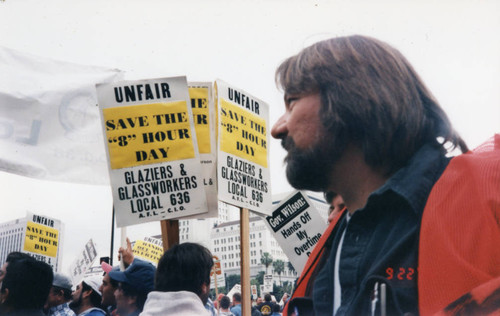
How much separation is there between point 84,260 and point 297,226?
6.16m

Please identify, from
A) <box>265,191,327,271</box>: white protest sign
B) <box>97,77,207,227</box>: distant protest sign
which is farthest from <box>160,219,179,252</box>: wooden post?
<box>265,191,327,271</box>: white protest sign

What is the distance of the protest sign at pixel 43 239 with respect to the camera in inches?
342

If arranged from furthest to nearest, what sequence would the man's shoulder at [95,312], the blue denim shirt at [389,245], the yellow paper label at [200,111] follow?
the man's shoulder at [95,312]
the yellow paper label at [200,111]
the blue denim shirt at [389,245]

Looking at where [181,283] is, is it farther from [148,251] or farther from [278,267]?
[278,267]

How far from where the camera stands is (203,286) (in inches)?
125

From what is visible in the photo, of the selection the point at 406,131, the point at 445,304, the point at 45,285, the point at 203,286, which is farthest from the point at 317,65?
the point at 45,285

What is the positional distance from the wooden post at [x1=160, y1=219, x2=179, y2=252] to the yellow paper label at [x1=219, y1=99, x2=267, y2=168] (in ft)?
2.31

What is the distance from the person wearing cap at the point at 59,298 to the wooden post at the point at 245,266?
275 cm

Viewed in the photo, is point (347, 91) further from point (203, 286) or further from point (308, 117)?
point (203, 286)

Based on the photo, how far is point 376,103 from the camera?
1.59m

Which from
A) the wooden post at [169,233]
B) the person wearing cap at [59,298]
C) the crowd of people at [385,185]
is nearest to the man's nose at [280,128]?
the crowd of people at [385,185]


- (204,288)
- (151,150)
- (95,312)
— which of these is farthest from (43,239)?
(204,288)

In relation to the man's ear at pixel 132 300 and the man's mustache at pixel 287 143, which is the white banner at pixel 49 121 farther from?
the man's mustache at pixel 287 143

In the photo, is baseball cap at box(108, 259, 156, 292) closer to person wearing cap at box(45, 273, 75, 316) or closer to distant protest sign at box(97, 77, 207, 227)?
distant protest sign at box(97, 77, 207, 227)
